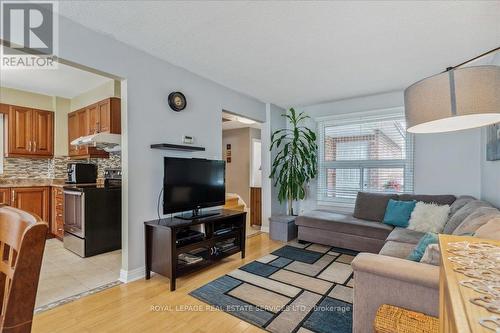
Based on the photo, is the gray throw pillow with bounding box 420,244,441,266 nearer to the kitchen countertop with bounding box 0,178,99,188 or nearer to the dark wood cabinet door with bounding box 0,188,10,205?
the kitchen countertop with bounding box 0,178,99,188

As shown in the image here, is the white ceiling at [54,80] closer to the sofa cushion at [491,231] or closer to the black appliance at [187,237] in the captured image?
the black appliance at [187,237]

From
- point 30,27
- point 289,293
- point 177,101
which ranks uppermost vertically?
point 30,27

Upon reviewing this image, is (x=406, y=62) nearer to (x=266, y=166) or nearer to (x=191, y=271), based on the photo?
(x=266, y=166)

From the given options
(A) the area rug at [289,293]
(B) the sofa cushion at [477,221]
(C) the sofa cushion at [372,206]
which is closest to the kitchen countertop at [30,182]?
(A) the area rug at [289,293]

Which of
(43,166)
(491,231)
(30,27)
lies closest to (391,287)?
(491,231)

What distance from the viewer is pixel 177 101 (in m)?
2.99

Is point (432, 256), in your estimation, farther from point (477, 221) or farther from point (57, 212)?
point (57, 212)

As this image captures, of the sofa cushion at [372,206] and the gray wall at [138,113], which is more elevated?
the gray wall at [138,113]

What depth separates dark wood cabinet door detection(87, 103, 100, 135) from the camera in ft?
12.1

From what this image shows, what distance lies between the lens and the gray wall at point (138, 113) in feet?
7.32

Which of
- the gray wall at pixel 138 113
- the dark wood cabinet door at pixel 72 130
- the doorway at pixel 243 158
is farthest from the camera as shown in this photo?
the doorway at pixel 243 158

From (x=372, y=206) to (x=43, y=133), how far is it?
5.67 metres

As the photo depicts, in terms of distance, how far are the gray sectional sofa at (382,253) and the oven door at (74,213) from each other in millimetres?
3177

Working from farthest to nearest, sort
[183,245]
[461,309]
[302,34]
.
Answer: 1. [183,245]
2. [302,34]
3. [461,309]
